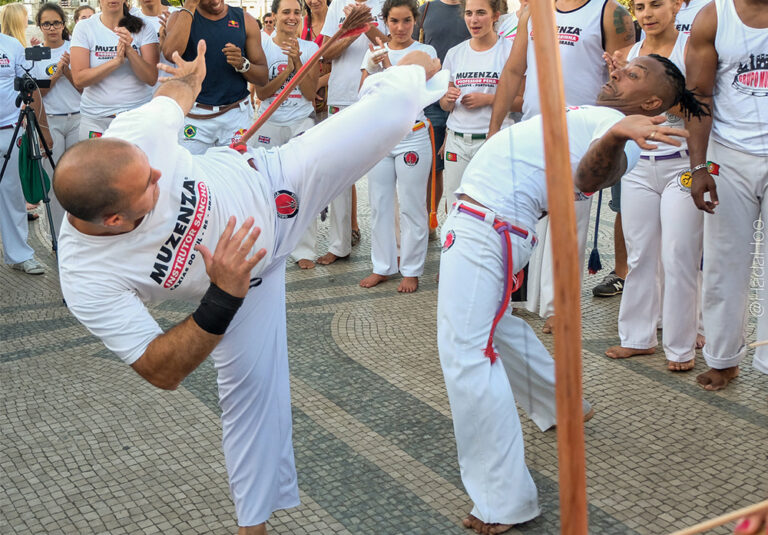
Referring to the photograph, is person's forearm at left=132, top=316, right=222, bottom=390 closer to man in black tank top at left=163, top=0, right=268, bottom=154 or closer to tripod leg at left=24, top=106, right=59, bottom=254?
man in black tank top at left=163, top=0, right=268, bottom=154

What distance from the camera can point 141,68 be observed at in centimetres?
576

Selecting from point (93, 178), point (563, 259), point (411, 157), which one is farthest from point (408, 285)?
point (563, 259)

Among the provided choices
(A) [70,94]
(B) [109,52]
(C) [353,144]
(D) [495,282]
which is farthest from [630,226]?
(A) [70,94]

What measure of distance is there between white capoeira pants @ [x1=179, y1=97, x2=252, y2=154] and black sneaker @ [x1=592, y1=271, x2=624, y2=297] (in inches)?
98.1

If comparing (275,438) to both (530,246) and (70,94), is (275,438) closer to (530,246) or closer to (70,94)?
(530,246)

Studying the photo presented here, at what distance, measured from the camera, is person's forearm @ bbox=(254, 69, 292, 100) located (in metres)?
6.08

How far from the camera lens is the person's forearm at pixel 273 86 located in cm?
608

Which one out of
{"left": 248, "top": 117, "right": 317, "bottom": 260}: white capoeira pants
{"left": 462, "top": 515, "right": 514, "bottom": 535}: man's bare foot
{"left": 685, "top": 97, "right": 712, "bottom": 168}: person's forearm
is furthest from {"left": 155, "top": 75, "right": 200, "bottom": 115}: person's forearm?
{"left": 248, "top": 117, "right": 317, "bottom": 260}: white capoeira pants

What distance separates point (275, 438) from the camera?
289 cm

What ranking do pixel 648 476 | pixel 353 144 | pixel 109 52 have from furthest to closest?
pixel 109 52
pixel 648 476
pixel 353 144

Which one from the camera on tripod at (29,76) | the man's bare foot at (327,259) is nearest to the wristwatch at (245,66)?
the camera on tripod at (29,76)

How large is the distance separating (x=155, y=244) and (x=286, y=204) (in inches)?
19.1

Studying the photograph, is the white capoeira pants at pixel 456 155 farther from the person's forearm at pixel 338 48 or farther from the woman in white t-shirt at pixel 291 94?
the woman in white t-shirt at pixel 291 94

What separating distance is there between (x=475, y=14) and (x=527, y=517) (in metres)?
3.34
